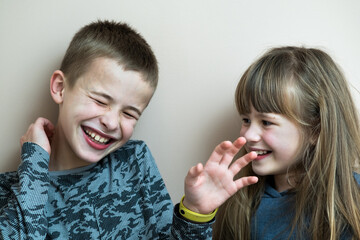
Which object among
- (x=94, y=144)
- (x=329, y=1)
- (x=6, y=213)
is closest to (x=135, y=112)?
(x=94, y=144)

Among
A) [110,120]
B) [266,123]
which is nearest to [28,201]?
[110,120]

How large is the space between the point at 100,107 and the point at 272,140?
485mm

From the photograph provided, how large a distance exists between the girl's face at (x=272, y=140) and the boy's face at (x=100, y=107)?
33 cm

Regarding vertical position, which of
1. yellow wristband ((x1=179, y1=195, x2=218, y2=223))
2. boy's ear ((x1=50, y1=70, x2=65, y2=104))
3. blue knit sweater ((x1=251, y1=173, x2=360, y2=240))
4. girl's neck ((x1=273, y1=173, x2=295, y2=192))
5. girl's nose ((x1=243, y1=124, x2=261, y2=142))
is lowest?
blue knit sweater ((x1=251, y1=173, x2=360, y2=240))

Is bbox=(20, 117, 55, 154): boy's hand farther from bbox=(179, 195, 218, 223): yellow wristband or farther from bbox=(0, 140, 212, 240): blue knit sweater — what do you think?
bbox=(179, 195, 218, 223): yellow wristband

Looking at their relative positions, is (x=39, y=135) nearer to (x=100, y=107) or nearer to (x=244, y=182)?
(x=100, y=107)

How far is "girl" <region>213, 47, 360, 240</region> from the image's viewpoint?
39.5 inches

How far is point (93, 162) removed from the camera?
1.15 meters

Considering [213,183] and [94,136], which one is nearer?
[213,183]

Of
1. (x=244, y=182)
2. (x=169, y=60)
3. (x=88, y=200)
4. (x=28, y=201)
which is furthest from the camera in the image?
(x=169, y=60)

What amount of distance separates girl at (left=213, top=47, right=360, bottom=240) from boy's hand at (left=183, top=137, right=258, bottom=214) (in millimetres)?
175

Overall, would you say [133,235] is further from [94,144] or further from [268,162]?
[268,162]

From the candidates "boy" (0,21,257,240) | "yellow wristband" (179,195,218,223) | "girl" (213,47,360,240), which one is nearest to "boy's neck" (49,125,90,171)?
"boy" (0,21,257,240)

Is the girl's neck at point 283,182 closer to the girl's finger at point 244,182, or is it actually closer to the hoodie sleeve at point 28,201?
the girl's finger at point 244,182
